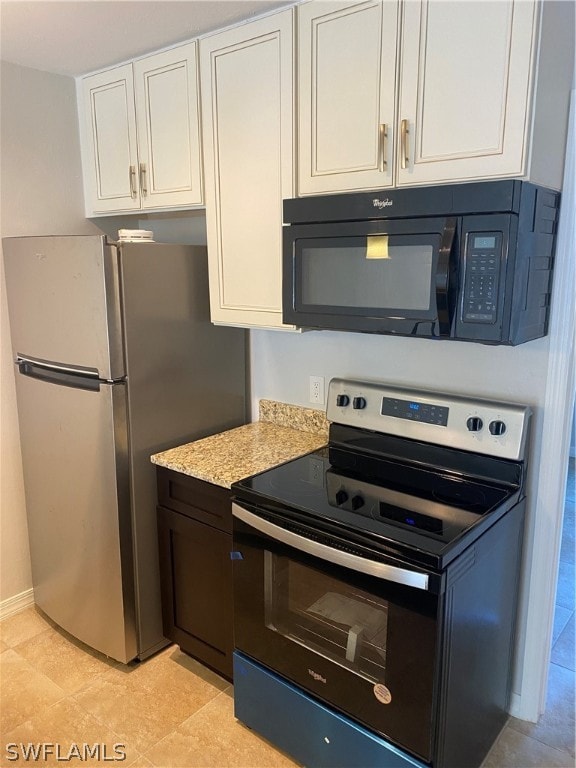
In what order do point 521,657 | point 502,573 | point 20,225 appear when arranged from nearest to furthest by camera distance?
point 502,573 < point 521,657 < point 20,225

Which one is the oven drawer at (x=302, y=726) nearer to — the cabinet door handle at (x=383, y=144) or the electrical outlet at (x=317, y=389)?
the electrical outlet at (x=317, y=389)

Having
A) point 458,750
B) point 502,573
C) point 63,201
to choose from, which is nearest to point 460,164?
point 502,573

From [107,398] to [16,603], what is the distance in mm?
1308

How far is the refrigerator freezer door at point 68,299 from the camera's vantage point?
1993mm

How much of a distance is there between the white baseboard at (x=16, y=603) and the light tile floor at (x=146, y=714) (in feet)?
0.53

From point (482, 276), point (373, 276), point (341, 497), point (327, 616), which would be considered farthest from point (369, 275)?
point (327, 616)

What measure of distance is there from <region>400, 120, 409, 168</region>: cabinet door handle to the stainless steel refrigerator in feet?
3.04

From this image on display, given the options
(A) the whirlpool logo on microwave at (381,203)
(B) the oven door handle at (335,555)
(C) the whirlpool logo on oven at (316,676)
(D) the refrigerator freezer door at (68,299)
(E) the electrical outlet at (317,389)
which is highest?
→ (A) the whirlpool logo on microwave at (381,203)

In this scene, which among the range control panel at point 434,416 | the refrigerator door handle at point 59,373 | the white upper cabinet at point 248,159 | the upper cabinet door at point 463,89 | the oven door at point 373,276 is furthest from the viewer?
the refrigerator door handle at point 59,373

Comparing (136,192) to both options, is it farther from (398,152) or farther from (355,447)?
(355,447)

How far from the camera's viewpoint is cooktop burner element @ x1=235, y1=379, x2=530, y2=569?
61.3 inches

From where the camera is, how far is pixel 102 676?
7.45 feet

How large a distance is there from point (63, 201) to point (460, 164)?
1830mm

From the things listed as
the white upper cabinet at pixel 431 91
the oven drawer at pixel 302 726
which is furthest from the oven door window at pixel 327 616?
the white upper cabinet at pixel 431 91
